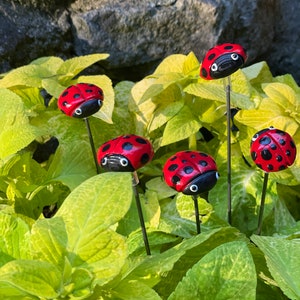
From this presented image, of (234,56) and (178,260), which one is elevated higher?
(234,56)

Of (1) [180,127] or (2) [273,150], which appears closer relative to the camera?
(2) [273,150]

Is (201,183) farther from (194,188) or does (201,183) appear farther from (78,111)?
(78,111)

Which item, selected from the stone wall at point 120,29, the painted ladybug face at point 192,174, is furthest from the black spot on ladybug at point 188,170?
the stone wall at point 120,29

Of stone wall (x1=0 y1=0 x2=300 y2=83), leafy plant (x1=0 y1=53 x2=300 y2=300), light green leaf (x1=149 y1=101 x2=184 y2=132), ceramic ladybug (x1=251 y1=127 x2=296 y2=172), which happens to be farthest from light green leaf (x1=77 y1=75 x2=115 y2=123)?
ceramic ladybug (x1=251 y1=127 x2=296 y2=172)

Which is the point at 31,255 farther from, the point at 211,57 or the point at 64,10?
the point at 64,10

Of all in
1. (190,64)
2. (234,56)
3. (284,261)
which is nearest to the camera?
(284,261)

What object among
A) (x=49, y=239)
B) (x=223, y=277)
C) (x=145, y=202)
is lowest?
(x=145, y=202)

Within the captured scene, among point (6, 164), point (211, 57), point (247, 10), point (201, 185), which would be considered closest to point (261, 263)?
point (201, 185)

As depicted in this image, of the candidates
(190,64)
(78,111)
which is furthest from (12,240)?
(190,64)
